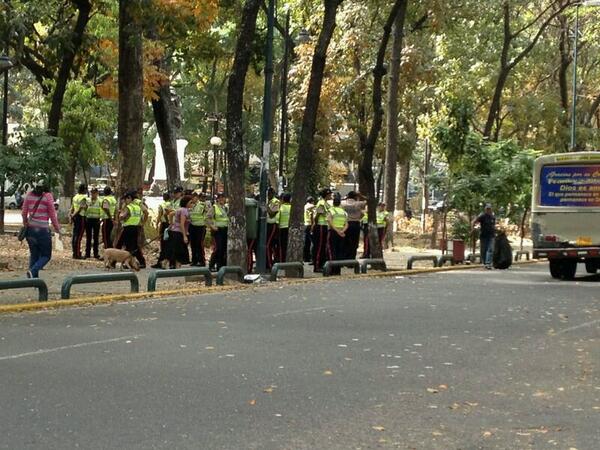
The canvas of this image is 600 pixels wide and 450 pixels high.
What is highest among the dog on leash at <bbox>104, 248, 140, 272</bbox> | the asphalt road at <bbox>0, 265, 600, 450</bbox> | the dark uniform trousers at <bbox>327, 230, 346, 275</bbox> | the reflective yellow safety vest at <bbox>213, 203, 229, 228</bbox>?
the reflective yellow safety vest at <bbox>213, 203, 229, 228</bbox>

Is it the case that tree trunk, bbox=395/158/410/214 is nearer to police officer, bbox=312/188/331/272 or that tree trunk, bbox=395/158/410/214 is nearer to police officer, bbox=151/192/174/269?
police officer, bbox=312/188/331/272

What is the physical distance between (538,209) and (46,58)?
1253 cm

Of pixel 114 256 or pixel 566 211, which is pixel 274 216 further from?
pixel 566 211

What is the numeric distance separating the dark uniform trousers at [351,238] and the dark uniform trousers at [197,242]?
3.31 m

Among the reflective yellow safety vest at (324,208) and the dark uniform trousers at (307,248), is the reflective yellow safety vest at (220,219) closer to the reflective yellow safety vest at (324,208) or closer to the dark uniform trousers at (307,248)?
the reflective yellow safety vest at (324,208)

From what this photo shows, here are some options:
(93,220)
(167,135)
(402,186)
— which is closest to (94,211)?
(93,220)

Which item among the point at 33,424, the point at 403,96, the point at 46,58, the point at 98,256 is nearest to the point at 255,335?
the point at 33,424

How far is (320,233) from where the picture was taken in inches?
1092

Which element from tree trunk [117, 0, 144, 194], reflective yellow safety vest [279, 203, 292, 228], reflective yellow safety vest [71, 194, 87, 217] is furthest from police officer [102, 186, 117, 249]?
reflective yellow safety vest [279, 203, 292, 228]

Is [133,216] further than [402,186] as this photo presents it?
No

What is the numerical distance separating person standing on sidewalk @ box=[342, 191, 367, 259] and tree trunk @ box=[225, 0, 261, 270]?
536 centimetres

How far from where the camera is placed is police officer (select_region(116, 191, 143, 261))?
83.3ft

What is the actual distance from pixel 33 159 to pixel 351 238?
886 cm

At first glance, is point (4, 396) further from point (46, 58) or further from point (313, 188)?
point (313, 188)
